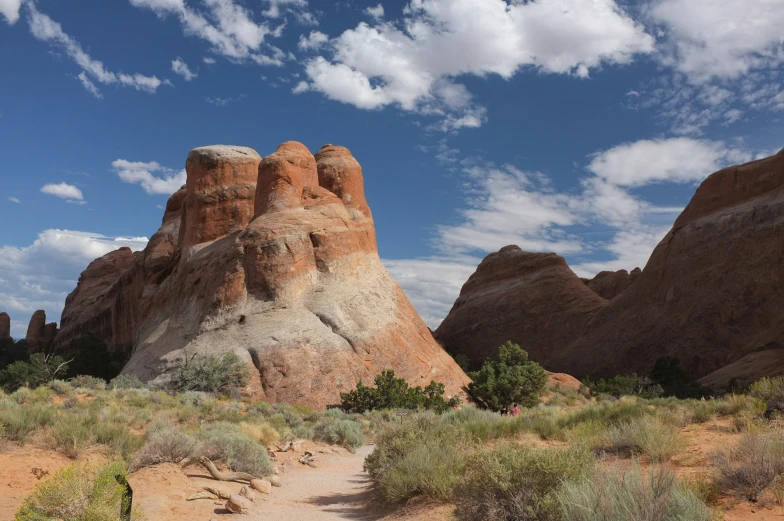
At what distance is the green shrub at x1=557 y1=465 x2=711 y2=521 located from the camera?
15.1 feet

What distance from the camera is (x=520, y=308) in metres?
56.8

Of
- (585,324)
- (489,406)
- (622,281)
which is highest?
(622,281)

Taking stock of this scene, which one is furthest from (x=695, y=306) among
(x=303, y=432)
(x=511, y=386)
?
(x=303, y=432)

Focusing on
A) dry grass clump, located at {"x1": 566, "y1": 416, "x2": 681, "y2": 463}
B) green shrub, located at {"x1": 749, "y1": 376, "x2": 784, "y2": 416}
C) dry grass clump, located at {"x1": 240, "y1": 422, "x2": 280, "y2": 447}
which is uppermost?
green shrub, located at {"x1": 749, "y1": 376, "x2": 784, "y2": 416}

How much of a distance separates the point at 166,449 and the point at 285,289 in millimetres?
20802

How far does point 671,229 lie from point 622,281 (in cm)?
2117

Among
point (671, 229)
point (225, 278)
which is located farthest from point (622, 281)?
point (225, 278)

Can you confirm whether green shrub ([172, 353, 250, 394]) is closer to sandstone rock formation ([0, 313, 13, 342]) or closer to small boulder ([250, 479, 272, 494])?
small boulder ([250, 479, 272, 494])

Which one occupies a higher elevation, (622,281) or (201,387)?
(622,281)

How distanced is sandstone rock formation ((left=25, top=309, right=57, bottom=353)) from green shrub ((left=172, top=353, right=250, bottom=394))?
1687 inches

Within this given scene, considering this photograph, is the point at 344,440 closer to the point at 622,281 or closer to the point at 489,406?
the point at 489,406

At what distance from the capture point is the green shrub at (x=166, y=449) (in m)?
9.98

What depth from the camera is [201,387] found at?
25.2 meters

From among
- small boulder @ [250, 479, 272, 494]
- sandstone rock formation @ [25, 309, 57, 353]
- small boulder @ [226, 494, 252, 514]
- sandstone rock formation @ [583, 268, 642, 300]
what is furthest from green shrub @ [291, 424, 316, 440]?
sandstone rock formation @ [583, 268, 642, 300]
